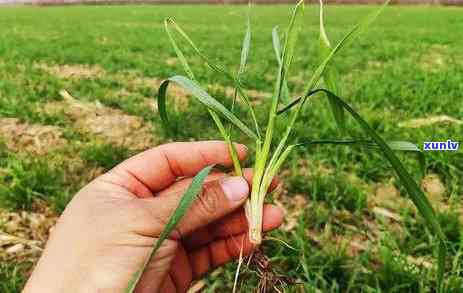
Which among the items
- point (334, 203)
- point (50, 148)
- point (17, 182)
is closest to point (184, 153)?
point (334, 203)

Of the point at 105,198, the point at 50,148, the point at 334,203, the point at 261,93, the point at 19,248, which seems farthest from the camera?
the point at 261,93

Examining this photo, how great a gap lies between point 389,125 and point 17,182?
2368 millimetres

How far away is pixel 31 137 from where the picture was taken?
315 cm

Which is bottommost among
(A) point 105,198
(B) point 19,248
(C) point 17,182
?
(B) point 19,248

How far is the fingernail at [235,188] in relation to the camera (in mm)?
1340

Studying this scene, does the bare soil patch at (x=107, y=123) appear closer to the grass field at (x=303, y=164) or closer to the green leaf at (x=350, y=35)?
the grass field at (x=303, y=164)

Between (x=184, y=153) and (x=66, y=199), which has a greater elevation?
(x=184, y=153)

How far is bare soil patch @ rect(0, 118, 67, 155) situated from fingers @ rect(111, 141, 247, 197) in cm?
153

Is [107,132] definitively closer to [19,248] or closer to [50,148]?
[50,148]

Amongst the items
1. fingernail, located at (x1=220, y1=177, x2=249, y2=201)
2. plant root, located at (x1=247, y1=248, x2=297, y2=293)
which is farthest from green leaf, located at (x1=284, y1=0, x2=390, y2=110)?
plant root, located at (x1=247, y1=248, x2=297, y2=293)

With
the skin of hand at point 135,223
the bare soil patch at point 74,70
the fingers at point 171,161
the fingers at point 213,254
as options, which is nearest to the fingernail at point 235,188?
the skin of hand at point 135,223

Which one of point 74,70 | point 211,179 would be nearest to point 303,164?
point 211,179

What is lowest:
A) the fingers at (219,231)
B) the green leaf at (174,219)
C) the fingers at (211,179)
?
the fingers at (219,231)

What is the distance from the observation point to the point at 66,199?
2.31 meters
